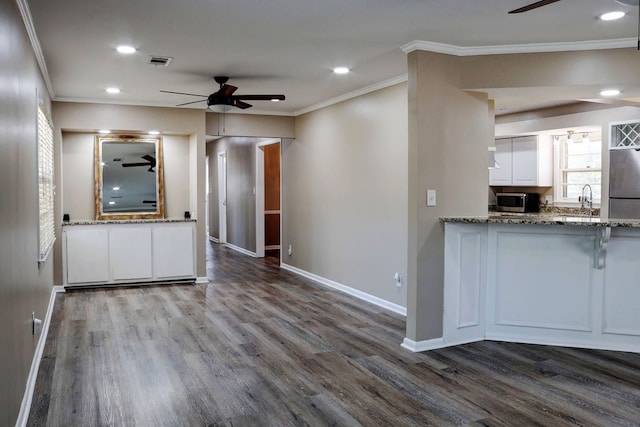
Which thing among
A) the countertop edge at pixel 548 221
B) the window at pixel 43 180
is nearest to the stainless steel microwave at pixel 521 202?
the countertop edge at pixel 548 221

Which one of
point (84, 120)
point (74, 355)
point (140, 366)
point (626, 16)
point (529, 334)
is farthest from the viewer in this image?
point (84, 120)

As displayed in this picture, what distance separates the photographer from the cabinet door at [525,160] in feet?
24.5

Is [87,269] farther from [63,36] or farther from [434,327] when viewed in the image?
[434,327]

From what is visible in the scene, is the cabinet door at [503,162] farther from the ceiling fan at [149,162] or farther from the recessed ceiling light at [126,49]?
the recessed ceiling light at [126,49]

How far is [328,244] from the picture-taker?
21.6ft

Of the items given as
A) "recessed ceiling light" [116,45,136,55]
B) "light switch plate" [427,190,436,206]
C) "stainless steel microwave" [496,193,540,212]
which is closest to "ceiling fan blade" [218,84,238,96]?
"recessed ceiling light" [116,45,136,55]

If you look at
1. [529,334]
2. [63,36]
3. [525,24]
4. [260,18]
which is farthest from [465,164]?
[63,36]

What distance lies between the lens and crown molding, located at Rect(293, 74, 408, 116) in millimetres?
5111

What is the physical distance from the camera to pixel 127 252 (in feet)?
21.3

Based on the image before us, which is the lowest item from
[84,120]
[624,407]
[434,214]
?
[624,407]

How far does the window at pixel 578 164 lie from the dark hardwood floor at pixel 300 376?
3.92 meters

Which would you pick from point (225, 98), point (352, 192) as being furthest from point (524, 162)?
point (225, 98)

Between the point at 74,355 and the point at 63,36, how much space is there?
7.82ft

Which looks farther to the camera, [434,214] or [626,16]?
[434,214]
